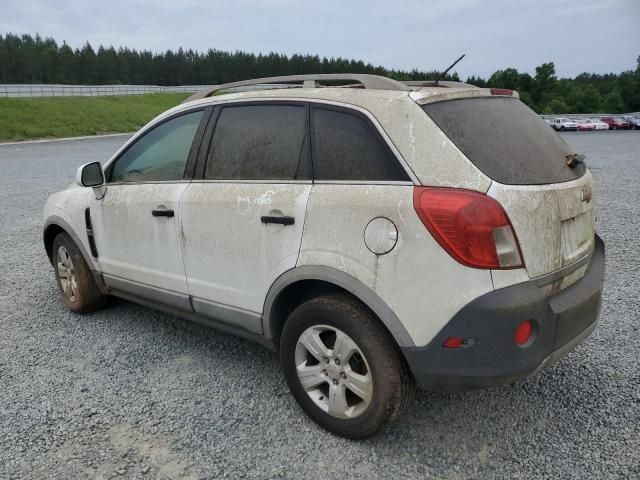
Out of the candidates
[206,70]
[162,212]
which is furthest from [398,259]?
[206,70]

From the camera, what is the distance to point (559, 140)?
290 cm

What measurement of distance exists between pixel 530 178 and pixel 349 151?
2.81ft

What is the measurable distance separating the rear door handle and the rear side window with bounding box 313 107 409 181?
0.26 metres

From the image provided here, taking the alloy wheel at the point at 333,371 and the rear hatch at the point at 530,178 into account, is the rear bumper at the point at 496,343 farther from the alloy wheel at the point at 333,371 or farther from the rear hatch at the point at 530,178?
the alloy wheel at the point at 333,371

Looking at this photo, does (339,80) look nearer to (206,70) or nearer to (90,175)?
(90,175)

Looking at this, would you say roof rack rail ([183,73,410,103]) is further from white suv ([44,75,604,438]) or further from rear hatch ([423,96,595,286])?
rear hatch ([423,96,595,286])

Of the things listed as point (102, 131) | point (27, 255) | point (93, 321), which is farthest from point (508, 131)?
point (102, 131)

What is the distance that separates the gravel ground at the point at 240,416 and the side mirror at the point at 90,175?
1165mm

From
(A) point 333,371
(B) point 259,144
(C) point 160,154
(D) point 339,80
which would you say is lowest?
(A) point 333,371

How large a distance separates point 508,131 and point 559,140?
0.52 meters

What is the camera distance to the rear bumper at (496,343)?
217cm

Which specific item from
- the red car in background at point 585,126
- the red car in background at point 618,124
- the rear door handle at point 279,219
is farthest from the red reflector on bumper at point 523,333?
the red car in background at point 618,124

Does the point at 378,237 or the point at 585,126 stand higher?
the point at 378,237

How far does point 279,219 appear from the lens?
8.95 ft
